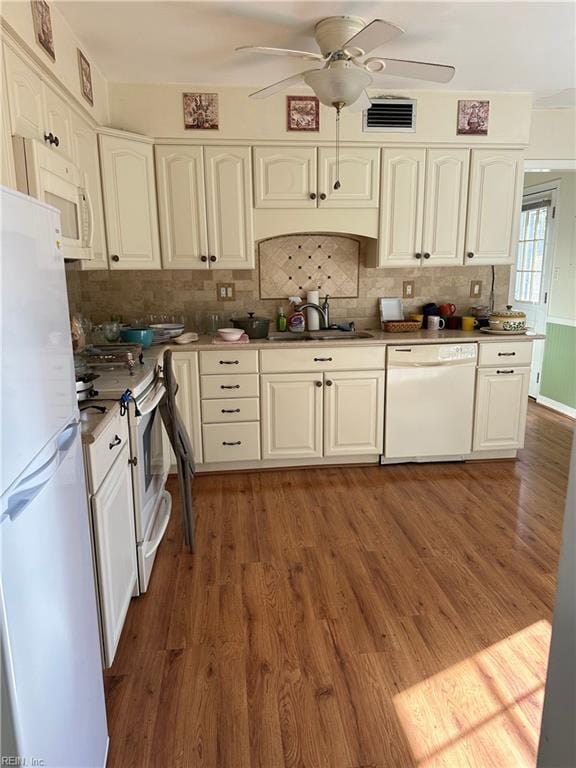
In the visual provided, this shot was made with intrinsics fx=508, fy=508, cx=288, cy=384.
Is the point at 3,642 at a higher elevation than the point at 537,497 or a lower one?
higher

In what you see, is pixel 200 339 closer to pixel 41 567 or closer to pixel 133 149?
pixel 133 149

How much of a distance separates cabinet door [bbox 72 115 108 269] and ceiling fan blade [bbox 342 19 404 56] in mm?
1493

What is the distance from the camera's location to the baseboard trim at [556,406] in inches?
194

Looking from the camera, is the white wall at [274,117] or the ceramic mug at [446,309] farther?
the ceramic mug at [446,309]

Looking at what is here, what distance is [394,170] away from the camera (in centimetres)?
361

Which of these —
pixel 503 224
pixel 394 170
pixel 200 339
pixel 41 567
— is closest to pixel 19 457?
pixel 41 567

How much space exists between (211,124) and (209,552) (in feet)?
8.94

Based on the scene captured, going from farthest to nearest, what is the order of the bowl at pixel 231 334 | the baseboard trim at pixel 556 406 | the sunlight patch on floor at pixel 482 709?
the baseboard trim at pixel 556 406
the bowl at pixel 231 334
the sunlight patch on floor at pixel 482 709

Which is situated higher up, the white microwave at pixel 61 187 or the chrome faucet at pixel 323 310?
the white microwave at pixel 61 187

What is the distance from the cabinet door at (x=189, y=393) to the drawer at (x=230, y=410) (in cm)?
6

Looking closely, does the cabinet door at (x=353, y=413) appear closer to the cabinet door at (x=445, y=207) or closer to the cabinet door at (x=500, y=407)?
the cabinet door at (x=500, y=407)

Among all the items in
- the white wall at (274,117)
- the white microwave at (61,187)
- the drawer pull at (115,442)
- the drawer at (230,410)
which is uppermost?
the white wall at (274,117)

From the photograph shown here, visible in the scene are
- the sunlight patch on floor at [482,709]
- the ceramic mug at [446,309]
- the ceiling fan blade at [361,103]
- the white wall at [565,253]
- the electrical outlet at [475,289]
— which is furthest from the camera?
the white wall at [565,253]

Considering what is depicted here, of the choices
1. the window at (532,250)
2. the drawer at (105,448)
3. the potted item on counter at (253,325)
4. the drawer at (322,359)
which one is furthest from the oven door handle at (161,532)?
the window at (532,250)
